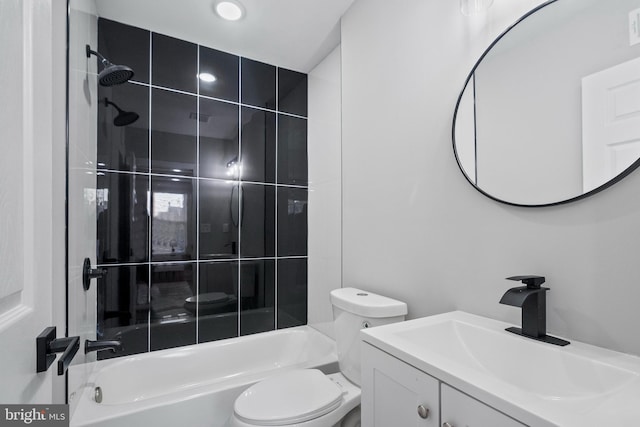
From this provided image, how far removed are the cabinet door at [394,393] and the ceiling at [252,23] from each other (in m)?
1.95

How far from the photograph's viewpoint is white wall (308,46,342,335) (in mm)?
2149

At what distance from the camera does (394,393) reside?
0.82 meters

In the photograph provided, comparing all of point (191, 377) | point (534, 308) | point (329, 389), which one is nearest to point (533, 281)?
point (534, 308)

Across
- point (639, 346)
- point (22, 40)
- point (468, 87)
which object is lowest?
point (639, 346)

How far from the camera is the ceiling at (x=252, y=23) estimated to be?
5.95 feet

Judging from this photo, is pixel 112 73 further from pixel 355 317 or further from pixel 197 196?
pixel 355 317

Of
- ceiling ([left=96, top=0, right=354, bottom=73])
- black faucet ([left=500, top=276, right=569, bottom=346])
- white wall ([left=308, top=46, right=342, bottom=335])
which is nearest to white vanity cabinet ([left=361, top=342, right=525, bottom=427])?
black faucet ([left=500, top=276, right=569, bottom=346])

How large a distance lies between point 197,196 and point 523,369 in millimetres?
2069

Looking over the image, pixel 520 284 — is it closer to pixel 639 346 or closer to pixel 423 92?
pixel 639 346

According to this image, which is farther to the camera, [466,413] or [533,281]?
[533,281]

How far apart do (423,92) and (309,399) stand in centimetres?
148

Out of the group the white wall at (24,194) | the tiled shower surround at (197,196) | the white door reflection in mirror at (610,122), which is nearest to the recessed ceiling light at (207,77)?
the tiled shower surround at (197,196)

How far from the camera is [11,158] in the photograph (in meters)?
0.47

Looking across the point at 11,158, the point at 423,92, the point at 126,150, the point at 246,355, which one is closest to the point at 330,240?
the point at 246,355
